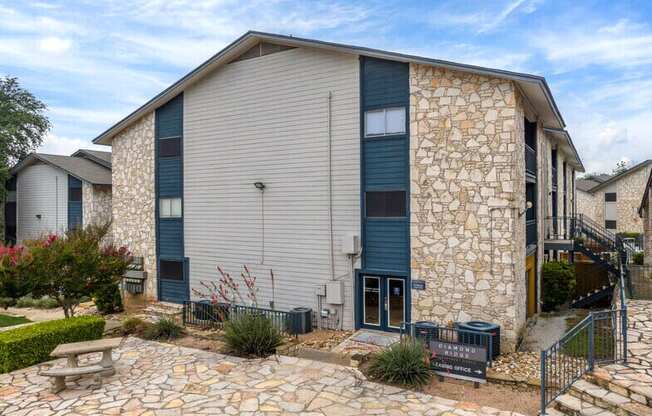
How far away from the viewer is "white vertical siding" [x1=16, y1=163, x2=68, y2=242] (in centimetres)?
2609

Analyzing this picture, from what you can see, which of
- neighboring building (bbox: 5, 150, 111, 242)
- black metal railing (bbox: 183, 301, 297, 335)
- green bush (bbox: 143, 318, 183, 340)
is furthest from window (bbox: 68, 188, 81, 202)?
green bush (bbox: 143, 318, 183, 340)

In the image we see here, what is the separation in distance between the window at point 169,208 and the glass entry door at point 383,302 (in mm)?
8284

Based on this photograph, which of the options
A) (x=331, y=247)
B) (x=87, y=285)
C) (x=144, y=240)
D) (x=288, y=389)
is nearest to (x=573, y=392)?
(x=288, y=389)

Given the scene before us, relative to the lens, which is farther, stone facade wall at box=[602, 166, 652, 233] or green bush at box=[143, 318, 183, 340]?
stone facade wall at box=[602, 166, 652, 233]

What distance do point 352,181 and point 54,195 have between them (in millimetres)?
21665

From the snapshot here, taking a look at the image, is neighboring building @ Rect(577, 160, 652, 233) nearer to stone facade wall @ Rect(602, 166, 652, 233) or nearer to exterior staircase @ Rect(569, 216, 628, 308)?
stone facade wall @ Rect(602, 166, 652, 233)

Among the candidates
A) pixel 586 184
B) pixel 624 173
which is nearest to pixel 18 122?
pixel 624 173

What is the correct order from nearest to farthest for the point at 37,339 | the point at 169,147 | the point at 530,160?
1. the point at 37,339
2. the point at 530,160
3. the point at 169,147

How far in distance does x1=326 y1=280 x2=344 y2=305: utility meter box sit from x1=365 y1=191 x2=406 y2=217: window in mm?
2354

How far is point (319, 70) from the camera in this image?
Result: 1384 centimetres

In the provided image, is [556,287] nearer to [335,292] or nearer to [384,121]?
[335,292]

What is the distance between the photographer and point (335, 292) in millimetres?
Answer: 13430

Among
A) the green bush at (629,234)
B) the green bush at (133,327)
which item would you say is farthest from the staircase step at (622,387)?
the green bush at (629,234)

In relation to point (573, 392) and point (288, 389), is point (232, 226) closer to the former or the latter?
point (288, 389)
